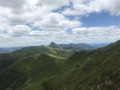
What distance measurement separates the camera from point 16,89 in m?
196

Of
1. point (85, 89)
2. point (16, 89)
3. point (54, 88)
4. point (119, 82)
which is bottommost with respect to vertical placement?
point (16, 89)

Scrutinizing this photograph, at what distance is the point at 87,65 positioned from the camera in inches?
6063

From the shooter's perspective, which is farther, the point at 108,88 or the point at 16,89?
the point at 16,89

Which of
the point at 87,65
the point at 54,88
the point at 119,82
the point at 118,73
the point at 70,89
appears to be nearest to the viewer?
the point at 119,82

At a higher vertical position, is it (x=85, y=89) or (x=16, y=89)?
(x=85, y=89)

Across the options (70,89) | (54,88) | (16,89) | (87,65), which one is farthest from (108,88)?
(16,89)

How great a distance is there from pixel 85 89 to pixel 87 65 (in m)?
71.7

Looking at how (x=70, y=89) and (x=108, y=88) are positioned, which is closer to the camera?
(x=108, y=88)

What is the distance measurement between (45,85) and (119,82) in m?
75.3

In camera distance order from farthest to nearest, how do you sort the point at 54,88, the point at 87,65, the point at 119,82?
the point at 87,65 < the point at 54,88 < the point at 119,82

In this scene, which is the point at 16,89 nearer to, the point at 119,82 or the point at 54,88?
the point at 54,88

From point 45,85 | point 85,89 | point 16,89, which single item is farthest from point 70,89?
point 16,89

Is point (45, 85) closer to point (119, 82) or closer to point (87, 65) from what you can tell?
point (87, 65)

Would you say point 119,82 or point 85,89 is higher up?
point 119,82
